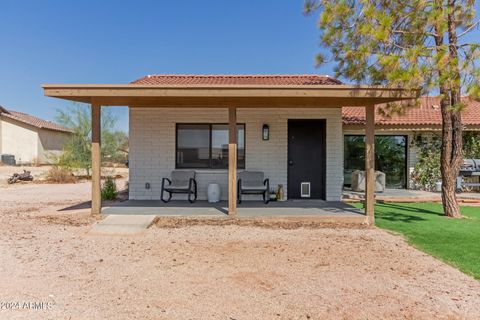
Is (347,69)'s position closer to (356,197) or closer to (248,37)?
(356,197)

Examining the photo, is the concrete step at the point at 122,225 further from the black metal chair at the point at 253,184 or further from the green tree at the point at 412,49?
the green tree at the point at 412,49

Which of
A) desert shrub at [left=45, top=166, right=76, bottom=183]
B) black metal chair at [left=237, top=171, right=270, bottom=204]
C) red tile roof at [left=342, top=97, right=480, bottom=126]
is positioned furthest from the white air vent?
desert shrub at [left=45, top=166, right=76, bottom=183]

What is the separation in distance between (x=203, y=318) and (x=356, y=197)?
8.13m

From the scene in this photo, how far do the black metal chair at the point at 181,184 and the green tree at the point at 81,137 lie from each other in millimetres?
11146

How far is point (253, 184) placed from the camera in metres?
8.69

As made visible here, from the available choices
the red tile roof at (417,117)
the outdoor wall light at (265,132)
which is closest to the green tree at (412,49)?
the outdoor wall light at (265,132)

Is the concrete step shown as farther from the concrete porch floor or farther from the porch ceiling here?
the porch ceiling

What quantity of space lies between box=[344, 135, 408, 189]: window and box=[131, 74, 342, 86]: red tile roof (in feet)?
9.99

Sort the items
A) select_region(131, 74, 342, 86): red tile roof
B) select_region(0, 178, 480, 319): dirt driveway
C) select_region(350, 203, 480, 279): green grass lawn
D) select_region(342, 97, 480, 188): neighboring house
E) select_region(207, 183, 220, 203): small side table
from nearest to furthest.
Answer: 1. select_region(0, 178, 480, 319): dirt driveway
2. select_region(350, 203, 480, 279): green grass lawn
3. select_region(207, 183, 220, 203): small side table
4. select_region(131, 74, 342, 86): red tile roof
5. select_region(342, 97, 480, 188): neighboring house

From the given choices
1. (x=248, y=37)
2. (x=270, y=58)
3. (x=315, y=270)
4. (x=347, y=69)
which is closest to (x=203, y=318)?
(x=315, y=270)

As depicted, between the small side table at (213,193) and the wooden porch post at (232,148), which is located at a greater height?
the wooden porch post at (232,148)

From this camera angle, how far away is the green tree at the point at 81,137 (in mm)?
17891

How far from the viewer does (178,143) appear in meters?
9.16

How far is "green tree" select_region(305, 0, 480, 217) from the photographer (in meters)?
5.93
